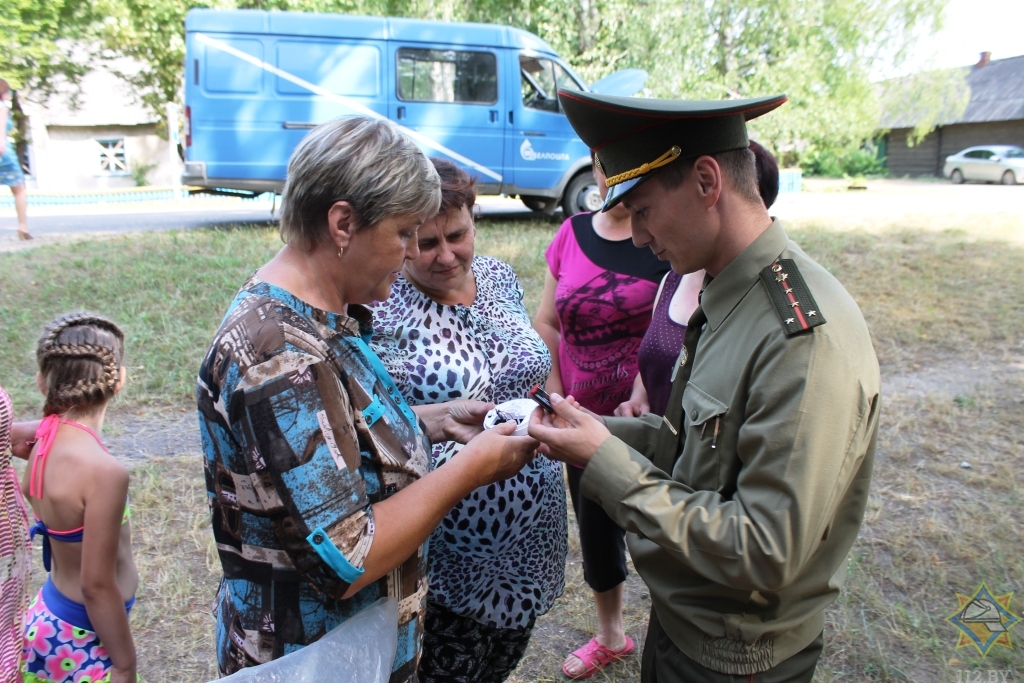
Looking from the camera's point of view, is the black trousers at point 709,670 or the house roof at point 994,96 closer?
the black trousers at point 709,670

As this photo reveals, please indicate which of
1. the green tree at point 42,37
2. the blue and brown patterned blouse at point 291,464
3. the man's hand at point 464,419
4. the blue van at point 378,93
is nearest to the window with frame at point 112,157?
the green tree at point 42,37

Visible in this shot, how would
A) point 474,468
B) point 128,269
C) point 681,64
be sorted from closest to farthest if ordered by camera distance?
1. point 474,468
2. point 128,269
3. point 681,64

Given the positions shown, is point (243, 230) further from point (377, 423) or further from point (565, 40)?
point (565, 40)

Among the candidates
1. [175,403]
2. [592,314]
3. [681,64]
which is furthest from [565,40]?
[592,314]

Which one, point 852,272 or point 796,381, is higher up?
point 796,381

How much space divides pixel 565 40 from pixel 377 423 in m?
20.0

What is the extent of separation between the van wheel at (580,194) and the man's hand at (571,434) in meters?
9.40

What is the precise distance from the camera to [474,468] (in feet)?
5.62

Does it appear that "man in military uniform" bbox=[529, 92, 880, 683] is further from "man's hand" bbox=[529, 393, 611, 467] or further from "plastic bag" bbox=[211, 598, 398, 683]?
"plastic bag" bbox=[211, 598, 398, 683]

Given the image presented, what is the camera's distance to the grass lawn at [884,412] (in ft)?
10.7

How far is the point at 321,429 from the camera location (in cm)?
138

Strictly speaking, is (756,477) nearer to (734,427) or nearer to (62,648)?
(734,427)

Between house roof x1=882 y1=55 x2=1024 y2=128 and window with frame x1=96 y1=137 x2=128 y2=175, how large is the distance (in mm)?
29609

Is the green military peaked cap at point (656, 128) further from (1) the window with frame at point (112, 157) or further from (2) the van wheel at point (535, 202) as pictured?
(1) the window with frame at point (112, 157)
